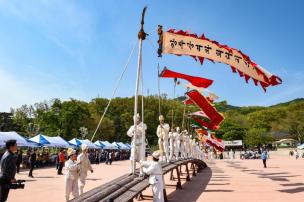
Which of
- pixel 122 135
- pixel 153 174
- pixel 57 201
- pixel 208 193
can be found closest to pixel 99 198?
pixel 153 174

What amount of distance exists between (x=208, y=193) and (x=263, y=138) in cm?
7673

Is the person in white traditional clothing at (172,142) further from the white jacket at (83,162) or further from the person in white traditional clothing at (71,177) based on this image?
the person in white traditional clothing at (71,177)

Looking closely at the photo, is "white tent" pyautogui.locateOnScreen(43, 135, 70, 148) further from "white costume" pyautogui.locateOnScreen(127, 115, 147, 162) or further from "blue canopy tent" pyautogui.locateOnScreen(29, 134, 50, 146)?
"white costume" pyautogui.locateOnScreen(127, 115, 147, 162)

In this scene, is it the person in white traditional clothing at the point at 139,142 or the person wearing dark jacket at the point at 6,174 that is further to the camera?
the person in white traditional clothing at the point at 139,142

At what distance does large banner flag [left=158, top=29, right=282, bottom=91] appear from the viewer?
48.6 ft

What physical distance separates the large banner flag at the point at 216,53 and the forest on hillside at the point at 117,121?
39034mm

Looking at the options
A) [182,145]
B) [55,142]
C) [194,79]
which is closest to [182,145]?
[182,145]

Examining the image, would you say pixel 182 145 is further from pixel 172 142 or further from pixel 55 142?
pixel 55 142

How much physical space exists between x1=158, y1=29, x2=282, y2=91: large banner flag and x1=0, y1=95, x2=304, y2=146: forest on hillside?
128 feet

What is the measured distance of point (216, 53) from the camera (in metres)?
15.4

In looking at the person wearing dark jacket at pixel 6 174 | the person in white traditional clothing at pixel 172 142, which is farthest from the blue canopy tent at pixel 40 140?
the person wearing dark jacket at pixel 6 174

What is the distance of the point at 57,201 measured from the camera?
11.5 m

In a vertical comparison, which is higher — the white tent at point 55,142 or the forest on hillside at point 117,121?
the forest on hillside at point 117,121

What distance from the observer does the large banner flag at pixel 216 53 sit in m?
14.8
